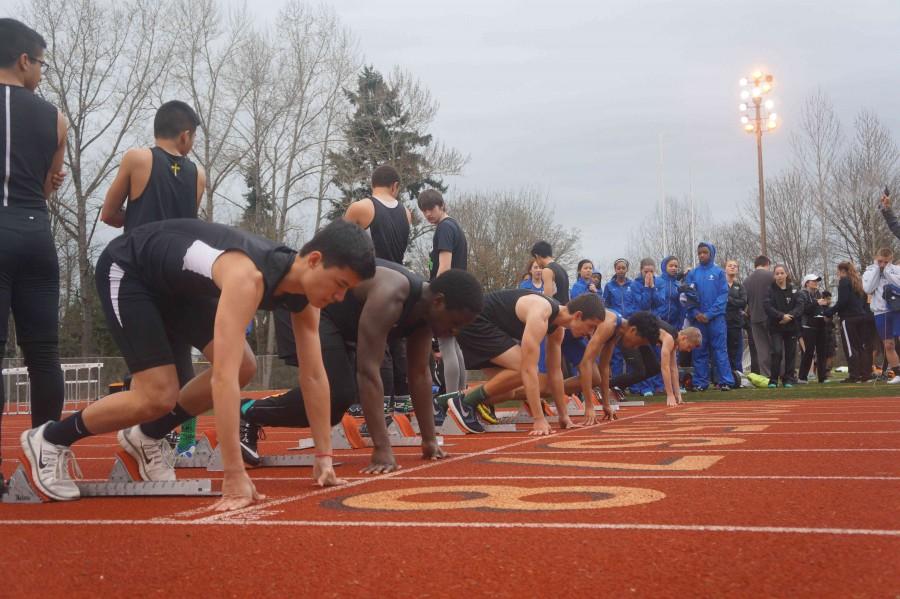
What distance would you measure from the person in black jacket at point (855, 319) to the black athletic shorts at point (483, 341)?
9.02m

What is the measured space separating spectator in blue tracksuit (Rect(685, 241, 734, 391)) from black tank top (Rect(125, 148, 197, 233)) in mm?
10158

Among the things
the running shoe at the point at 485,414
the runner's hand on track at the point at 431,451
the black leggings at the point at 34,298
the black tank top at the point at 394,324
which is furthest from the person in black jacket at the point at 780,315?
the black leggings at the point at 34,298

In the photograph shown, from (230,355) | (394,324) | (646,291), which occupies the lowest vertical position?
(230,355)

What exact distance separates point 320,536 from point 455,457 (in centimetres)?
276

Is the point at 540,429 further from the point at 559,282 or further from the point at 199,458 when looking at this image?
the point at 559,282

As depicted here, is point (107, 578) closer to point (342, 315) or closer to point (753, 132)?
point (342, 315)

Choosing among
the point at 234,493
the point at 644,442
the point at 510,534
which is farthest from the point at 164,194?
the point at 644,442

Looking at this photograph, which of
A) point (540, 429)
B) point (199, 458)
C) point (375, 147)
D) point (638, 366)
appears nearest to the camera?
point (199, 458)

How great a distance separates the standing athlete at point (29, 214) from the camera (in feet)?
14.0

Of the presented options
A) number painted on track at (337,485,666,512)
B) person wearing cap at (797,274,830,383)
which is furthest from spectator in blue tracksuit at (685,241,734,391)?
number painted on track at (337,485,666,512)

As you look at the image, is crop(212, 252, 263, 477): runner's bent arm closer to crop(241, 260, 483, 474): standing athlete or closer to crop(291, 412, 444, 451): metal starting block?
crop(241, 260, 483, 474): standing athlete

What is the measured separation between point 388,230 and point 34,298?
3.07 m

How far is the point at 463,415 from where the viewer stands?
318 inches

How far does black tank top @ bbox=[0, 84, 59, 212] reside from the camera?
4.29m
